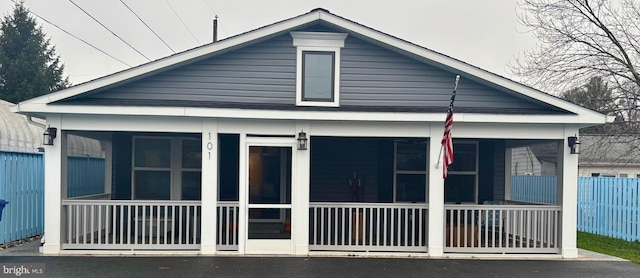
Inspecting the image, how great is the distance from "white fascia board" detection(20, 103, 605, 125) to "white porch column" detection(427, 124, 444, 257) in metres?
0.45

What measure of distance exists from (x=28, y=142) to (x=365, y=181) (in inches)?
345

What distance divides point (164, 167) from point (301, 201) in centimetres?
361

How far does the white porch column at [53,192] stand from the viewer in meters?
9.02

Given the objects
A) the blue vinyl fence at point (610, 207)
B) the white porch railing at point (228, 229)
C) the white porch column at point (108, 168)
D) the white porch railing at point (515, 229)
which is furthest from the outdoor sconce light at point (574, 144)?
the white porch column at point (108, 168)

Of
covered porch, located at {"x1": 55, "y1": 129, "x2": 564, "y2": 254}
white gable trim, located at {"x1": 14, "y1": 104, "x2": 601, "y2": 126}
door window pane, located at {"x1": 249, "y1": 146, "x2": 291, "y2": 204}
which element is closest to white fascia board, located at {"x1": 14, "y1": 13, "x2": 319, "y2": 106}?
white gable trim, located at {"x1": 14, "y1": 104, "x2": 601, "y2": 126}

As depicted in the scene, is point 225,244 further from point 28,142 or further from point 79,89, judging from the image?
point 28,142

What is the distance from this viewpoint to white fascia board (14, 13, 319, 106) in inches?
357

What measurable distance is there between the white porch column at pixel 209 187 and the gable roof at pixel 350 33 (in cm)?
123

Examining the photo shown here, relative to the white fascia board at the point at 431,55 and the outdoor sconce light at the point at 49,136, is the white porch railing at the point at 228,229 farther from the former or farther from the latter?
the white fascia board at the point at 431,55

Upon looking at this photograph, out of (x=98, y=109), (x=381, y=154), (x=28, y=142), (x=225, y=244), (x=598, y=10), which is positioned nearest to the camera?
(x=98, y=109)

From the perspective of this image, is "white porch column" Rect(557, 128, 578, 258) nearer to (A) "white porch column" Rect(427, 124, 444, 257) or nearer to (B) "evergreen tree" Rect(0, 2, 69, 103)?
(A) "white porch column" Rect(427, 124, 444, 257)

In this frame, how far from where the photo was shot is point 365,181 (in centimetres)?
1208

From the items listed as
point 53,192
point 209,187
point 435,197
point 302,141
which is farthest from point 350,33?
point 53,192

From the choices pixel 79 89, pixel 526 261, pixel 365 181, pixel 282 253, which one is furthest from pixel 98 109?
pixel 526 261
